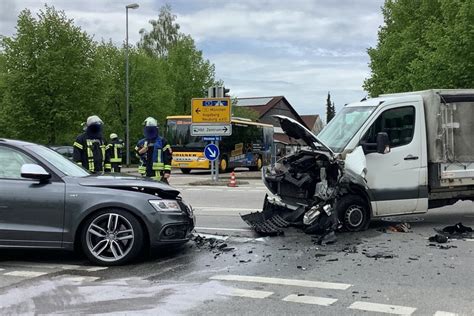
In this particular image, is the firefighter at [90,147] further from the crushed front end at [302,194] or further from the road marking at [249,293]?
the road marking at [249,293]

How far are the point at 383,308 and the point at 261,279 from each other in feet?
4.82

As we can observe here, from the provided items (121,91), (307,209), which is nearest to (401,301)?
(307,209)

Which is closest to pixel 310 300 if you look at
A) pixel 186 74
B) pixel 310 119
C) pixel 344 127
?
pixel 344 127

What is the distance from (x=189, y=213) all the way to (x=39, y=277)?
1.98 meters

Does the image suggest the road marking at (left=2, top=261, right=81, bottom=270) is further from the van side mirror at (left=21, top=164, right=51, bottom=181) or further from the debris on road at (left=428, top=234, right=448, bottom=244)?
the debris on road at (left=428, top=234, right=448, bottom=244)

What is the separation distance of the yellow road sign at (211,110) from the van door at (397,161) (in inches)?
471

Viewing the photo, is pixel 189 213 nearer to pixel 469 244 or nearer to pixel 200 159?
pixel 469 244

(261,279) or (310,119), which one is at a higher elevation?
(310,119)

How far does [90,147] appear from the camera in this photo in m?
9.95

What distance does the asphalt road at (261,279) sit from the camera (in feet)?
16.2

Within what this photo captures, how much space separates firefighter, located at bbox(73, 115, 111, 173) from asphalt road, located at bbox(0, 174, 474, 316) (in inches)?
115

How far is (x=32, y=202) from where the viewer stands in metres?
6.43

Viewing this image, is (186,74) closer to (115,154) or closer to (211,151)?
(211,151)

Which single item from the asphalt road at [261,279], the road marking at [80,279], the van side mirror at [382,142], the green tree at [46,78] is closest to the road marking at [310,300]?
the asphalt road at [261,279]
